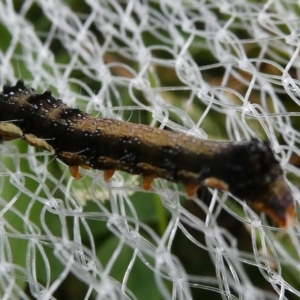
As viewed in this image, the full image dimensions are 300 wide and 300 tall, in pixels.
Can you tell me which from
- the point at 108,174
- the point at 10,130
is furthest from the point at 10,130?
the point at 108,174

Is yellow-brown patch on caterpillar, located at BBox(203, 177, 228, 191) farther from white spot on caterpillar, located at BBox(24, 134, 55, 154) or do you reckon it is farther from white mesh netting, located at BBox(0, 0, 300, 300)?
white spot on caterpillar, located at BBox(24, 134, 55, 154)

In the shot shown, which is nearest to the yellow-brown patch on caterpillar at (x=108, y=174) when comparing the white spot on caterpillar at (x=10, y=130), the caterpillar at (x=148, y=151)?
the caterpillar at (x=148, y=151)

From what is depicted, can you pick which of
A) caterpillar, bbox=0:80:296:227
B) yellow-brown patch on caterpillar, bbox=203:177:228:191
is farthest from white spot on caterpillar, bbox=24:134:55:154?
yellow-brown patch on caterpillar, bbox=203:177:228:191

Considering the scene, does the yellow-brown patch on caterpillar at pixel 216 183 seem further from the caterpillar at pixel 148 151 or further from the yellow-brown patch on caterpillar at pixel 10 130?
the yellow-brown patch on caterpillar at pixel 10 130

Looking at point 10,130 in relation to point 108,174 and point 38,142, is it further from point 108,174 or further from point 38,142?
point 108,174

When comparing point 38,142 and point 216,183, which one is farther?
point 38,142

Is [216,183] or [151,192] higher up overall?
[216,183]

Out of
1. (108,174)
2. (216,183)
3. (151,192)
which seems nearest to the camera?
(216,183)
